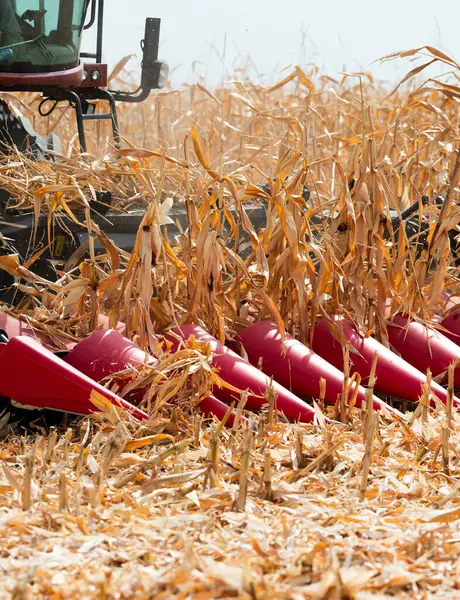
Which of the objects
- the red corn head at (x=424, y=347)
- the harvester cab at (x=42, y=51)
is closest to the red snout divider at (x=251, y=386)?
the red corn head at (x=424, y=347)

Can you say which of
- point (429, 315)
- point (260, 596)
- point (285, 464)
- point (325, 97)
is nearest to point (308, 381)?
point (285, 464)

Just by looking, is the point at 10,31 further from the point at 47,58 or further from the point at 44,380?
the point at 44,380

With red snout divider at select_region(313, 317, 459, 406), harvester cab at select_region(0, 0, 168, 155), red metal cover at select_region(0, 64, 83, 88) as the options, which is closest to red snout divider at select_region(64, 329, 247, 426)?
red snout divider at select_region(313, 317, 459, 406)

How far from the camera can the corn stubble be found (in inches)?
59.7

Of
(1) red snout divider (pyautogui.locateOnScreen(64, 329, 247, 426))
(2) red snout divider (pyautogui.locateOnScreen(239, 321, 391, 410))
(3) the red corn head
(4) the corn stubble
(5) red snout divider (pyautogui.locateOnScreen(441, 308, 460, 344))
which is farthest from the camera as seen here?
(5) red snout divider (pyautogui.locateOnScreen(441, 308, 460, 344))

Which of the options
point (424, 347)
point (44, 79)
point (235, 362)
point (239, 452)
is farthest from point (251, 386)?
point (44, 79)

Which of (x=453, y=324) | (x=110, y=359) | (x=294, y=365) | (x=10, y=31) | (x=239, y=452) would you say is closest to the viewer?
(x=239, y=452)

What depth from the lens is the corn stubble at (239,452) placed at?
1517mm

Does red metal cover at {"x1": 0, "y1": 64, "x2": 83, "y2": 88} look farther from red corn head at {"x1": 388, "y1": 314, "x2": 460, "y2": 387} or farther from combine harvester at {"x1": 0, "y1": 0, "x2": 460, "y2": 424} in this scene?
red corn head at {"x1": 388, "y1": 314, "x2": 460, "y2": 387}

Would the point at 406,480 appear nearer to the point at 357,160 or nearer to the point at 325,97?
the point at 357,160

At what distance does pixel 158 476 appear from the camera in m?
1.96

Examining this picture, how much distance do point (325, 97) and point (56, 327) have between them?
6652 mm

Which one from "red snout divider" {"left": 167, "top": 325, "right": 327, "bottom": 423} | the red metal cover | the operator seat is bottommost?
"red snout divider" {"left": 167, "top": 325, "right": 327, "bottom": 423}

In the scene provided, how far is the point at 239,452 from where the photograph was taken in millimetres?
2107
